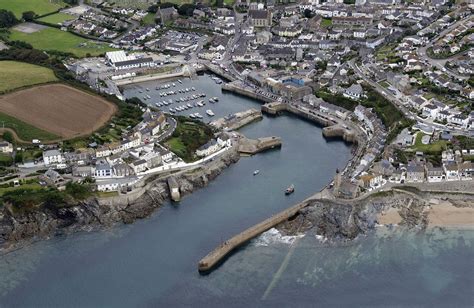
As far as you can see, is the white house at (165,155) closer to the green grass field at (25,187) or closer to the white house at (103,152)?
the white house at (103,152)

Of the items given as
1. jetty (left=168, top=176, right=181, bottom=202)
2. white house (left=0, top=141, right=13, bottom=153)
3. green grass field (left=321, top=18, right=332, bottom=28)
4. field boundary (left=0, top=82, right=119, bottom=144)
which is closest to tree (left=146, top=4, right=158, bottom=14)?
green grass field (left=321, top=18, right=332, bottom=28)

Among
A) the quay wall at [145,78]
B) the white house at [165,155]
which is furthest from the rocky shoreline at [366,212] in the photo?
the quay wall at [145,78]

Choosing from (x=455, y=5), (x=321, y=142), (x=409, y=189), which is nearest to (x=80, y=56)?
(x=321, y=142)

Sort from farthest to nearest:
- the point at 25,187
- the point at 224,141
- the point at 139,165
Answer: the point at 224,141
the point at 139,165
the point at 25,187

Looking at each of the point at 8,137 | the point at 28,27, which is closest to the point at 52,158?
the point at 8,137

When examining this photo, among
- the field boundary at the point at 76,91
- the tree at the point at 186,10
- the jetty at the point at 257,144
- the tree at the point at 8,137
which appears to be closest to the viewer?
the tree at the point at 8,137

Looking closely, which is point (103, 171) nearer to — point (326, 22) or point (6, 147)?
point (6, 147)

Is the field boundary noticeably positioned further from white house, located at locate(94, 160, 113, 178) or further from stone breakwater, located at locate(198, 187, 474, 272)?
stone breakwater, located at locate(198, 187, 474, 272)
